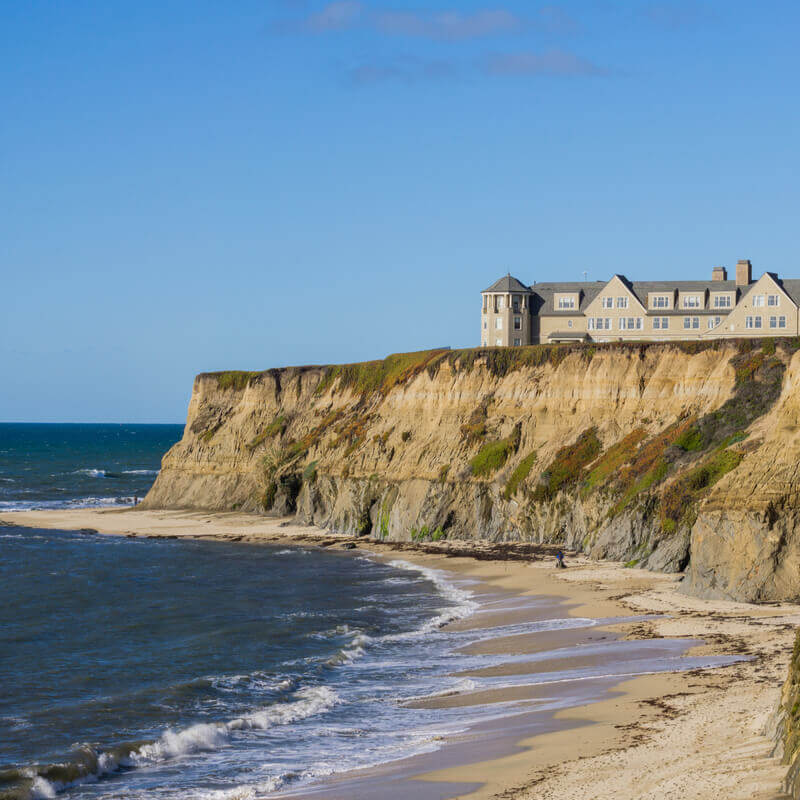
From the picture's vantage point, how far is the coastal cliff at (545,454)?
1425 inches

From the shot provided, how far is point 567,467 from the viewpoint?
53719mm

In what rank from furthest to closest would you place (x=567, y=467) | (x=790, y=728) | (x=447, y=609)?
(x=567, y=467)
(x=447, y=609)
(x=790, y=728)

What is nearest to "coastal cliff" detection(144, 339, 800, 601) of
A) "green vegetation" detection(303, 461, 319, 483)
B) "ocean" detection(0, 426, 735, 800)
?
"green vegetation" detection(303, 461, 319, 483)

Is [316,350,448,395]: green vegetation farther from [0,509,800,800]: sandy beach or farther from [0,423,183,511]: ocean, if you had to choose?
[0,509,800,800]: sandy beach

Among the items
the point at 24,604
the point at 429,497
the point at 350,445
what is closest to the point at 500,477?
the point at 429,497

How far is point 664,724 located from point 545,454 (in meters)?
35.5

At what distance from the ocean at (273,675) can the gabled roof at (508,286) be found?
35.2 metres

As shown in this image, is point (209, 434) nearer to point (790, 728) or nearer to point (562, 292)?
point (562, 292)

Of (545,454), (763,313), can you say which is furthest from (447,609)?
(763,313)

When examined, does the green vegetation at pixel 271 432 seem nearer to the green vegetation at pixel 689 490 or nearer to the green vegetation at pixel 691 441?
the green vegetation at pixel 691 441

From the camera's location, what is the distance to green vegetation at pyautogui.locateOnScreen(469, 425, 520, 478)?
190 feet

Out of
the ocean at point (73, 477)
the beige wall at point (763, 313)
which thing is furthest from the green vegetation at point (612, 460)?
the ocean at point (73, 477)

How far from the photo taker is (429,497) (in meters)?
59.3

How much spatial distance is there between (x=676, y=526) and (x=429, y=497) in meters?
19.4
